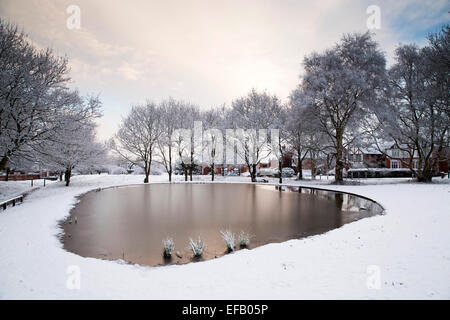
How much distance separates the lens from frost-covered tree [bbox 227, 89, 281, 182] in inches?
1324

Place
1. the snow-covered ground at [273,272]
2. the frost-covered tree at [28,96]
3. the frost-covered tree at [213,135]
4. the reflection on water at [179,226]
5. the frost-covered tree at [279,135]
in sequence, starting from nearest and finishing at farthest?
the snow-covered ground at [273,272] < the reflection on water at [179,226] < the frost-covered tree at [28,96] < the frost-covered tree at [279,135] < the frost-covered tree at [213,135]

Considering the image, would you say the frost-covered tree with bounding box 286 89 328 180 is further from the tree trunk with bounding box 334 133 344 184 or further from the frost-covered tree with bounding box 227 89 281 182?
the frost-covered tree with bounding box 227 89 281 182

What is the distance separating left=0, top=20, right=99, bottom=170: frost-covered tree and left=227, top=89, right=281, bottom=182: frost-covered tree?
2151 cm

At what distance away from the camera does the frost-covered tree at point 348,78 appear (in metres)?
23.9

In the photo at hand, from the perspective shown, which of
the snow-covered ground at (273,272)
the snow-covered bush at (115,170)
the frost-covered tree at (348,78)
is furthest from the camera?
the snow-covered bush at (115,170)

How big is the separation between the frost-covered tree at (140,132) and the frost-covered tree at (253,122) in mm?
10902

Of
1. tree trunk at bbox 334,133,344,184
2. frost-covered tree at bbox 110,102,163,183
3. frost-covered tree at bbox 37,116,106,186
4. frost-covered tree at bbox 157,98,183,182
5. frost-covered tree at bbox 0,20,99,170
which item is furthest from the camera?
frost-covered tree at bbox 157,98,183,182

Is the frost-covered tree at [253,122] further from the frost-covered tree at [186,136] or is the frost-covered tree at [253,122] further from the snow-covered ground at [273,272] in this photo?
the snow-covered ground at [273,272]

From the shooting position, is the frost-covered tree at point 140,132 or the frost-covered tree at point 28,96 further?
the frost-covered tree at point 140,132

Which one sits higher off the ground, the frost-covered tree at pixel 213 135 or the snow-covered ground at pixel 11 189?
the frost-covered tree at pixel 213 135

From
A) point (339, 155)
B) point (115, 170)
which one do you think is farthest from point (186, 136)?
point (115, 170)

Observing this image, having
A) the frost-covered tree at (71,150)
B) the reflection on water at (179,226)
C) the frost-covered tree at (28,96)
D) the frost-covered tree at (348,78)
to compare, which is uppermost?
the frost-covered tree at (348,78)

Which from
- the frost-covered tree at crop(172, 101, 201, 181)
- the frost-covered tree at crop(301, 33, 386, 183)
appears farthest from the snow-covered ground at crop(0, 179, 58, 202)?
the frost-covered tree at crop(301, 33, 386, 183)

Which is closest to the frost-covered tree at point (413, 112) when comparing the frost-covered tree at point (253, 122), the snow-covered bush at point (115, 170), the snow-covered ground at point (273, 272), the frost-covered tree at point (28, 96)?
the frost-covered tree at point (253, 122)
